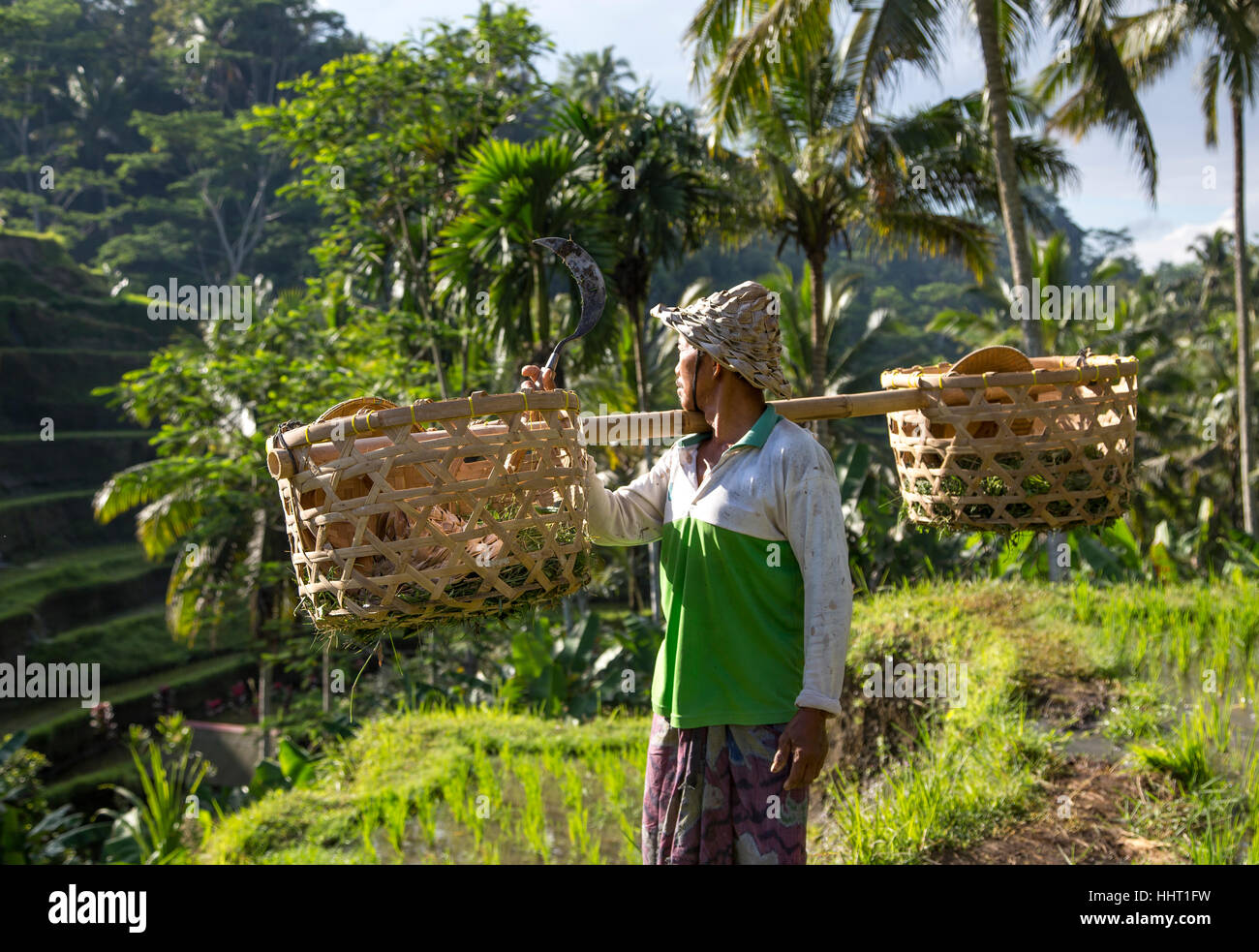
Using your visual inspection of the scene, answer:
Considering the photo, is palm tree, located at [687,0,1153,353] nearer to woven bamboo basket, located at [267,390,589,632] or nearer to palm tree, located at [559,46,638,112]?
woven bamboo basket, located at [267,390,589,632]

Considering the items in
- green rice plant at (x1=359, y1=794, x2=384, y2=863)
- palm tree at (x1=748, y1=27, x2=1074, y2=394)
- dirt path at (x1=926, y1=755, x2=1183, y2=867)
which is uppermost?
palm tree at (x1=748, y1=27, x2=1074, y2=394)

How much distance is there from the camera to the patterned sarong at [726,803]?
200 cm

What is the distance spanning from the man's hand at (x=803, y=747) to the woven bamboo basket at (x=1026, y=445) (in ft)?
2.63

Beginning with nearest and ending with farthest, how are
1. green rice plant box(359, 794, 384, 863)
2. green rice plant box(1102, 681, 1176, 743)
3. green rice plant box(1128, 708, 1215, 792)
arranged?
green rice plant box(1128, 708, 1215, 792), green rice plant box(1102, 681, 1176, 743), green rice plant box(359, 794, 384, 863)

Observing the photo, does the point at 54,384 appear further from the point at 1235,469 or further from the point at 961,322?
the point at 1235,469

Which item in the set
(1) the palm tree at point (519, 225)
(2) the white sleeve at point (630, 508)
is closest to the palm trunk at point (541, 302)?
(1) the palm tree at point (519, 225)

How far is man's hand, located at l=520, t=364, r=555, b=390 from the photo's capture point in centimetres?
204

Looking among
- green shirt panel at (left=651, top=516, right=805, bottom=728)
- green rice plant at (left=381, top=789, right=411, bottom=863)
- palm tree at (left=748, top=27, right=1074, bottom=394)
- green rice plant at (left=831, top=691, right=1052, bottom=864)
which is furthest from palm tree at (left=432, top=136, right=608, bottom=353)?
green shirt panel at (left=651, top=516, right=805, bottom=728)

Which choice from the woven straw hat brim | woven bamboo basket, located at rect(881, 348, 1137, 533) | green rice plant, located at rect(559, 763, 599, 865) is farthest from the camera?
green rice plant, located at rect(559, 763, 599, 865)

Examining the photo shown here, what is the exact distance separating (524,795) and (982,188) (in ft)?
31.7

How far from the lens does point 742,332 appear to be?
6.78ft

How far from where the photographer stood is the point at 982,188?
11781 mm

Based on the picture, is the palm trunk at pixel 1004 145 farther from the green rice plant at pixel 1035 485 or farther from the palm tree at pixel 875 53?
the green rice plant at pixel 1035 485

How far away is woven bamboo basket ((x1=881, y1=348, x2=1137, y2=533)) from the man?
0.53 meters
